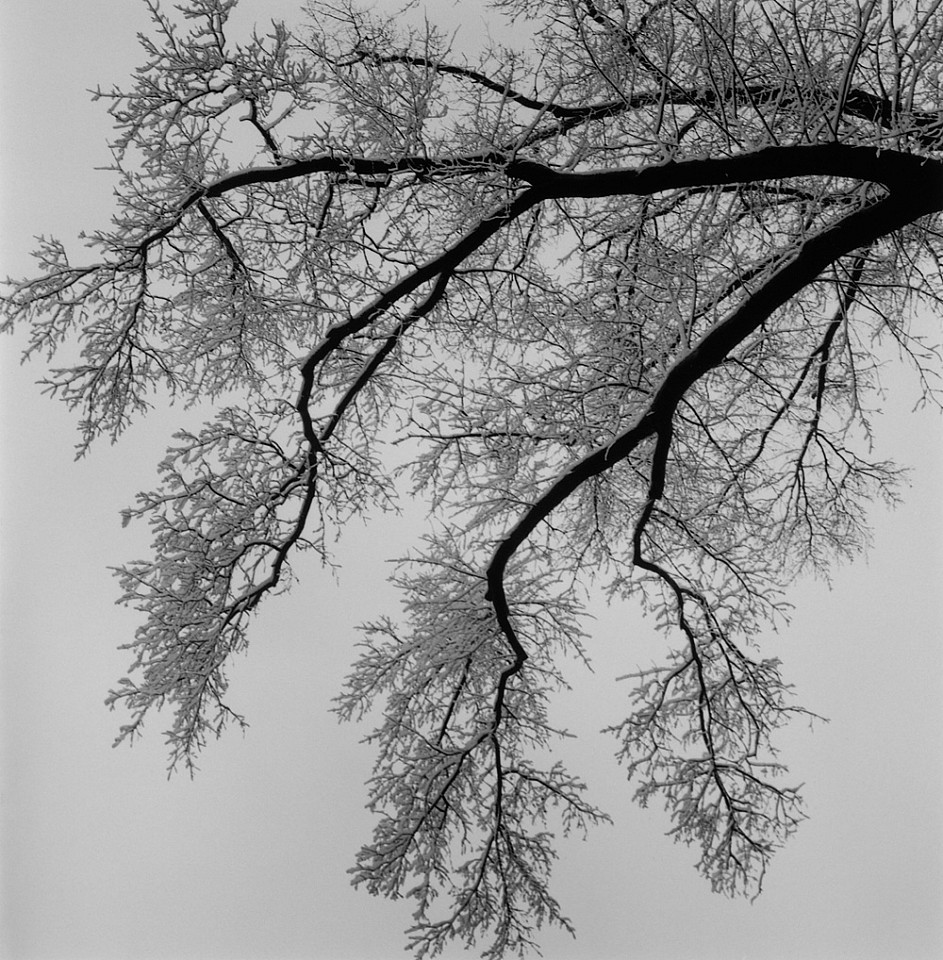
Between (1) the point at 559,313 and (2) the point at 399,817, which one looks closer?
(2) the point at 399,817

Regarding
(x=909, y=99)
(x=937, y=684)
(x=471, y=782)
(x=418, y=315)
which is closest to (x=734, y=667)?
(x=937, y=684)

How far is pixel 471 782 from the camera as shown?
22.7 ft

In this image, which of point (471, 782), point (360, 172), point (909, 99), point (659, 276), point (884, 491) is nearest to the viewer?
point (909, 99)

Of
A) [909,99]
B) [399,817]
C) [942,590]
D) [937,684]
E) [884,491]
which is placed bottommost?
[399,817]

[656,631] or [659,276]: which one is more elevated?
[659,276]

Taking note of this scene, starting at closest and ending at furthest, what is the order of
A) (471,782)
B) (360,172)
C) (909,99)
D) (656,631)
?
(909,99), (360,172), (471,782), (656,631)

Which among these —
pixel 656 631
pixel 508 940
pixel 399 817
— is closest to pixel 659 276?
pixel 656 631

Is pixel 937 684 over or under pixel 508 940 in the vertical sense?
over

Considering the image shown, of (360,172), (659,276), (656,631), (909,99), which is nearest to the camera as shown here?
(909,99)

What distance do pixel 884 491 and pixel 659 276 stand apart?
3968 millimetres

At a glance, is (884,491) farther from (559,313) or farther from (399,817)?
(399,817)

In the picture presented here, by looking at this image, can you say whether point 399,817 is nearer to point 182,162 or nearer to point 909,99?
point 182,162

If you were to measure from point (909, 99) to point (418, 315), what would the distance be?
119 inches

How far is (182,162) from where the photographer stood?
17.9ft
